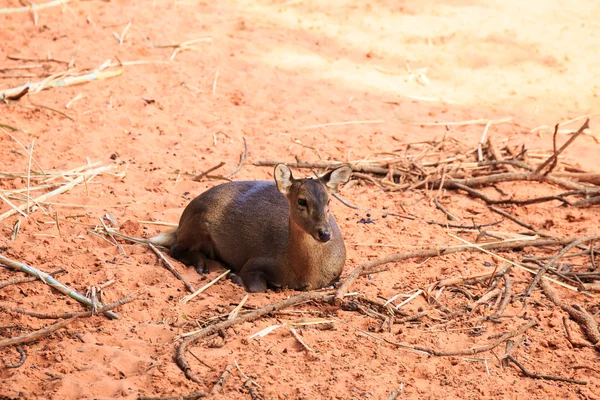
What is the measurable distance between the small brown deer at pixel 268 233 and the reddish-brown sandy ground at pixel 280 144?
0.22 m

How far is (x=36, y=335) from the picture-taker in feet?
14.6

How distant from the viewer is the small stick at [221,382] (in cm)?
407

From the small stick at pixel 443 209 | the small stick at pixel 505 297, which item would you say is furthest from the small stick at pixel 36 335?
the small stick at pixel 443 209

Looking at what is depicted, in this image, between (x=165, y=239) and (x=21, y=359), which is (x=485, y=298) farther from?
(x=21, y=359)

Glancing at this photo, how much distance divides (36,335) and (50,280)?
2.20ft

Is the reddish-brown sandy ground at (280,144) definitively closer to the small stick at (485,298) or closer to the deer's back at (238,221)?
the small stick at (485,298)

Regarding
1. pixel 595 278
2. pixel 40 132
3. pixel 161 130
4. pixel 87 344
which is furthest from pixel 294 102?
pixel 87 344

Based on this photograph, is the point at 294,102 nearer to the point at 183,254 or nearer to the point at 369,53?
the point at 369,53

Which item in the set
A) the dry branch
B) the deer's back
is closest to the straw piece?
the deer's back

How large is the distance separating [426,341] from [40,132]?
479 centimetres

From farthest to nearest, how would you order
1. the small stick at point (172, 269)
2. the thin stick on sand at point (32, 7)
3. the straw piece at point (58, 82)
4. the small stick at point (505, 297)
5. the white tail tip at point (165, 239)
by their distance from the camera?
the thin stick on sand at point (32, 7) → the straw piece at point (58, 82) → the white tail tip at point (165, 239) → the small stick at point (172, 269) → the small stick at point (505, 297)

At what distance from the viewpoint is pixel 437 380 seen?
4.40 m

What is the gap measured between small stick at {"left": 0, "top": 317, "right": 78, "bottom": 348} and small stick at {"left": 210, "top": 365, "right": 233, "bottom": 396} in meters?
1.03

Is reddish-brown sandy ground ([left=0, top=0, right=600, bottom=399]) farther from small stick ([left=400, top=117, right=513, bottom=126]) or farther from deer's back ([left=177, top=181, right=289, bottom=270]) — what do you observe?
deer's back ([left=177, top=181, right=289, bottom=270])
